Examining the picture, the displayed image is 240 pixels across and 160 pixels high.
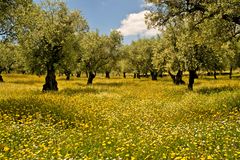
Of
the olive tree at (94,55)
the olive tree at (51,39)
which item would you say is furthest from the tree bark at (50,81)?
the olive tree at (94,55)

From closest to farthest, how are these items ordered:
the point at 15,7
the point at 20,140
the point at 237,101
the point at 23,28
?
the point at 20,140 < the point at 237,101 < the point at 15,7 < the point at 23,28

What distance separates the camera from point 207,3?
21234mm

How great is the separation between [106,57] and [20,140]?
178 ft

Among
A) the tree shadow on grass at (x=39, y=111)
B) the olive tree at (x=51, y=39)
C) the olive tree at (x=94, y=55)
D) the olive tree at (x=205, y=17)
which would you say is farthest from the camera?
the olive tree at (x=94, y=55)

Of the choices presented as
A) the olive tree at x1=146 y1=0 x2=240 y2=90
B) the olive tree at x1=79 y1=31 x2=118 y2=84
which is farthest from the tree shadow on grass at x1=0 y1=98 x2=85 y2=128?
the olive tree at x1=79 y1=31 x2=118 y2=84

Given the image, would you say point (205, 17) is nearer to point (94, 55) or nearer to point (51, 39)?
point (51, 39)

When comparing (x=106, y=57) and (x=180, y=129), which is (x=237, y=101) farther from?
(x=106, y=57)

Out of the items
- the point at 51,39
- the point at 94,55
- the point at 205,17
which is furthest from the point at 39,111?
the point at 94,55

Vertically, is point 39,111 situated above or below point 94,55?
below

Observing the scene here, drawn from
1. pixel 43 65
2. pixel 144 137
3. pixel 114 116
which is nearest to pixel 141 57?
pixel 43 65

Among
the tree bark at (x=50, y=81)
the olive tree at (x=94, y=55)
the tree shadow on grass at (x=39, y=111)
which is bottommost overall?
the tree shadow on grass at (x=39, y=111)

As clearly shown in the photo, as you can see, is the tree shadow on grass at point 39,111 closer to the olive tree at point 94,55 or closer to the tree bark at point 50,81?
the tree bark at point 50,81

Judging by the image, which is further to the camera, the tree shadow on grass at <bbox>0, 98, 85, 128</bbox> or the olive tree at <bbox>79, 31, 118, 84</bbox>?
the olive tree at <bbox>79, 31, 118, 84</bbox>

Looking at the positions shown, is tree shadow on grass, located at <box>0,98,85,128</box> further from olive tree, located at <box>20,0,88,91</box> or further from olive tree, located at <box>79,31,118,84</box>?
olive tree, located at <box>79,31,118,84</box>
